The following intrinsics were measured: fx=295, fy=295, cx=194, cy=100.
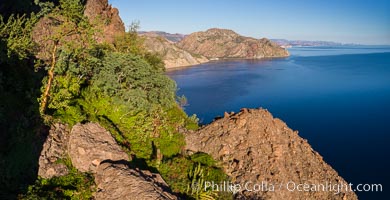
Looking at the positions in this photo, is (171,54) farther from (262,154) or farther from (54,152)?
(54,152)

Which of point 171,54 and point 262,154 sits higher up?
point 171,54

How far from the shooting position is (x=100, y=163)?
1238 cm

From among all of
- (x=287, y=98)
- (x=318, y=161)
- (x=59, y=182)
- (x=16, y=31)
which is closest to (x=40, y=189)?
(x=59, y=182)

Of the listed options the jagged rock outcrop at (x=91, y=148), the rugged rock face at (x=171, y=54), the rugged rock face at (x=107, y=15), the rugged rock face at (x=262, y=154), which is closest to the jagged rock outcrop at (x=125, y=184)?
the jagged rock outcrop at (x=91, y=148)

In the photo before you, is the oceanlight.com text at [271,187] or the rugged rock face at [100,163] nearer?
the rugged rock face at [100,163]

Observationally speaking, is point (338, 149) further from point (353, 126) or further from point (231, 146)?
point (231, 146)

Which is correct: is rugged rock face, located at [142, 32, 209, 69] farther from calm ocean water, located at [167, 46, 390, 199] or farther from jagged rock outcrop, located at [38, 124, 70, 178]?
jagged rock outcrop, located at [38, 124, 70, 178]

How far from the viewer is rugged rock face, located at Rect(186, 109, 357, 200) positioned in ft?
63.4

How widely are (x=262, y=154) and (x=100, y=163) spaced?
476 inches

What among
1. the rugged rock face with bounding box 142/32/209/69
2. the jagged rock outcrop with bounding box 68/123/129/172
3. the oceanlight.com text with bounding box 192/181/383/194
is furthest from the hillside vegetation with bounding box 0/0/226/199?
the rugged rock face with bounding box 142/32/209/69

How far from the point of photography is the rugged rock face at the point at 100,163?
11.0 m

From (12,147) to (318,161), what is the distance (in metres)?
20.2

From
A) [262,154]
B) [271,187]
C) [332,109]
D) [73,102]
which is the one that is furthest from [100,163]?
[332,109]

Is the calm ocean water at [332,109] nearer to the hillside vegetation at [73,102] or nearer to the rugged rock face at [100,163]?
the hillside vegetation at [73,102]
